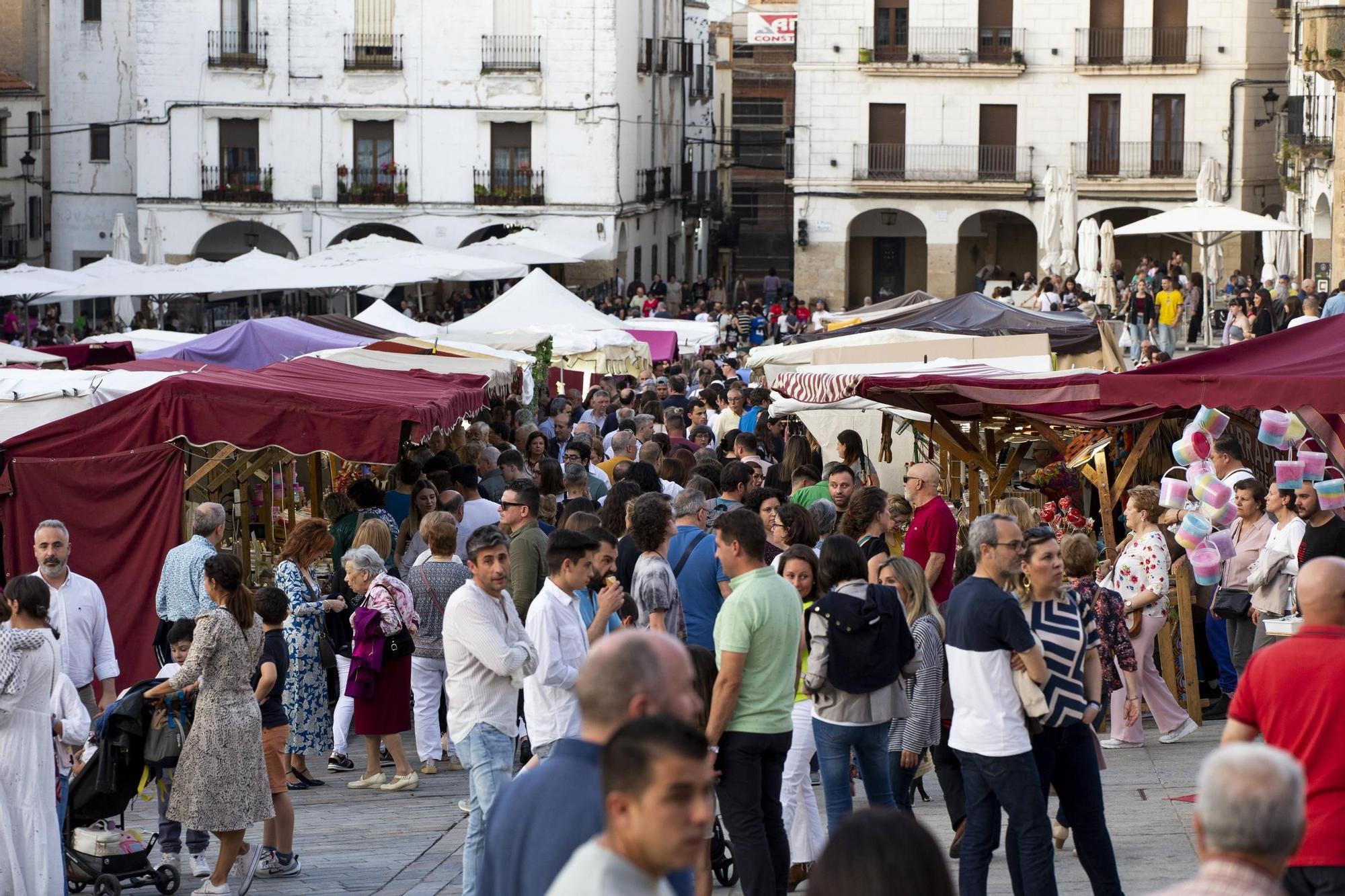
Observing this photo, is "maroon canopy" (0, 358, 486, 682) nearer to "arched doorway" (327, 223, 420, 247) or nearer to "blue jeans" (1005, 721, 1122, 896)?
"blue jeans" (1005, 721, 1122, 896)

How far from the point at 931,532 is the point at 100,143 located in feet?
132

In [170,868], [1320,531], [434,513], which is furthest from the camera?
[434,513]

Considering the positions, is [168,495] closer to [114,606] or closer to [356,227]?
[114,606]

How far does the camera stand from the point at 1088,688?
6887 mm

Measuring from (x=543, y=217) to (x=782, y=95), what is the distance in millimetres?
20155

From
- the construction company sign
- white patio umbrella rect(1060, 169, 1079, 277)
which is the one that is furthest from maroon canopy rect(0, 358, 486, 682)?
the construction company sign

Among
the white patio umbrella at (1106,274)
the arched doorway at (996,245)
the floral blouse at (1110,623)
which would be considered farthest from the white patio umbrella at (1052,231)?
the floral blouse at (1110,623)

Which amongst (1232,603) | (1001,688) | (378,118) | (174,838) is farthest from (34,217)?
(1001,688)

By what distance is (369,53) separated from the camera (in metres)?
43.0

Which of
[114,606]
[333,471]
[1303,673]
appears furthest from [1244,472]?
[333,471]

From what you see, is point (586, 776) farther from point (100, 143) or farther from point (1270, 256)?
point (100, 143)

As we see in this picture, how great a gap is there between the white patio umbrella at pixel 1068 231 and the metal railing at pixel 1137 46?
28.5 feet

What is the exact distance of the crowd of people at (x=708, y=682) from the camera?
4113mm

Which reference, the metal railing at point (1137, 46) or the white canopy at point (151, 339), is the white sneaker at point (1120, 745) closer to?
the white canopy at point (151, 339)
